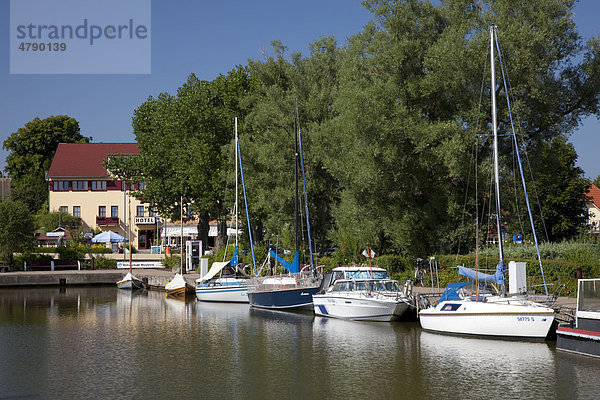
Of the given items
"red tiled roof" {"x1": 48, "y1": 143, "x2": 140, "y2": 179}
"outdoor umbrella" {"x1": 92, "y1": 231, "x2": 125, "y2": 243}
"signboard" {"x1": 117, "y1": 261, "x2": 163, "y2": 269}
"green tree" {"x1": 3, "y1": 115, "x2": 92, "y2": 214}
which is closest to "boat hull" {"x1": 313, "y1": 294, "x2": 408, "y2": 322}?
"signboard" {"x1": 117, "y1": 261, "x2": 163, "y2": 269}

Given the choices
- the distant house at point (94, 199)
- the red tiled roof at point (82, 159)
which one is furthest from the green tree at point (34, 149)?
the distant house at point (94, 199)

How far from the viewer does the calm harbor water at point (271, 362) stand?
1850cm

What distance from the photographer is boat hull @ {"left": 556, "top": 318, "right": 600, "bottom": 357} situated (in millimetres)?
21250

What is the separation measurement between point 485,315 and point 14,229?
42507mm

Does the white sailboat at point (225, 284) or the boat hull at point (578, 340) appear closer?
the boat hull at point (578, 340)

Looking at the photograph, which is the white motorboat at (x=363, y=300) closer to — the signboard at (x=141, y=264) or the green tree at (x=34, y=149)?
the signboard at (x=141, y=264)

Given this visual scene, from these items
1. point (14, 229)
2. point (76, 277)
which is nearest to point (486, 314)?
point (76, 277)

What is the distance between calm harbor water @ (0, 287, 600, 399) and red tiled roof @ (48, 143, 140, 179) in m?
57.7

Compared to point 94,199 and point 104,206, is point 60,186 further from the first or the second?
point 104,206

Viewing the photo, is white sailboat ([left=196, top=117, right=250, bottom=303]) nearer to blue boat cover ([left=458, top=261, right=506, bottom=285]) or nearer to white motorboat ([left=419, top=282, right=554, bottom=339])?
white motorboat ([left=419, top=282, right=554, bottom=339])

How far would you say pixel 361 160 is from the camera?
3612 centimetres

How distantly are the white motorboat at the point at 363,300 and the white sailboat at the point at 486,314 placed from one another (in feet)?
8.50

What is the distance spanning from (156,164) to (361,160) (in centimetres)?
2524

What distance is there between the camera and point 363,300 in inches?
1205
